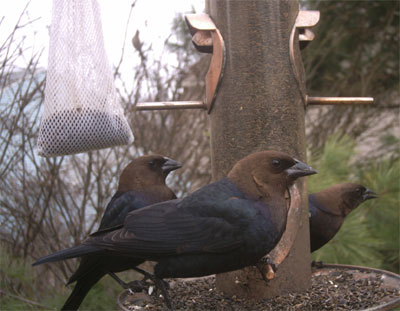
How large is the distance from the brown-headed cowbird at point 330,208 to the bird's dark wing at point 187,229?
42.5 inches

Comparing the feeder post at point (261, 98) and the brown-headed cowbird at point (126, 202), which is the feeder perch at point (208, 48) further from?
the brown-headed cowbird at point (126, 202)

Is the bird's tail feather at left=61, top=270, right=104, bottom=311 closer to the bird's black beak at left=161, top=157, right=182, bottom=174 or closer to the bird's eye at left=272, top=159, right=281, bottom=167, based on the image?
the bird's black beak at left=161, top=157, right=182, bottom=174

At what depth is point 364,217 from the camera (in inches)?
163

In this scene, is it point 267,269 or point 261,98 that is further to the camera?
point 261,98

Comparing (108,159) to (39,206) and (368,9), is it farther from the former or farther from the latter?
(368,9)

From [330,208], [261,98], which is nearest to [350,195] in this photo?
[330,208]

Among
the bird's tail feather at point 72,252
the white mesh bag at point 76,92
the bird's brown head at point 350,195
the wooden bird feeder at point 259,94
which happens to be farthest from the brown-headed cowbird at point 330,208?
the bird's tail feather at point 72,252

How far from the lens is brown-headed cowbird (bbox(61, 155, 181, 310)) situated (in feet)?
8.93

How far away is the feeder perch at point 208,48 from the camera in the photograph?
9.11 ft

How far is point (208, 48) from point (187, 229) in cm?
116

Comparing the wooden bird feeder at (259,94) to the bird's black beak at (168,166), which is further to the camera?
the bird's black beak at (168,166)

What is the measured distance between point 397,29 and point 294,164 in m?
5.04

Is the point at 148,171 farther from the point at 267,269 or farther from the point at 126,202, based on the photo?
the point at 267,269

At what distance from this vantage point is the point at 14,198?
433cm
